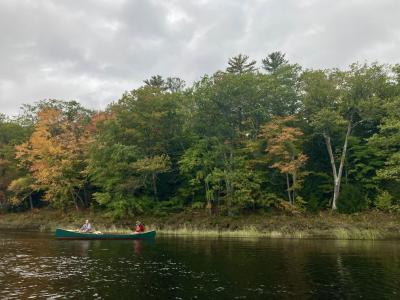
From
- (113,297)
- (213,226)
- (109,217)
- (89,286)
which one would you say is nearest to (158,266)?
(89,286)

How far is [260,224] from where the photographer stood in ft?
144

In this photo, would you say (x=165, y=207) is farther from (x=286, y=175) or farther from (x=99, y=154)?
(x=286, y=175)

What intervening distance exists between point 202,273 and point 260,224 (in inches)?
992

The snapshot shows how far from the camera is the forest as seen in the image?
4478cm

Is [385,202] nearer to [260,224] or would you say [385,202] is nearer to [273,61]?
[260,224]

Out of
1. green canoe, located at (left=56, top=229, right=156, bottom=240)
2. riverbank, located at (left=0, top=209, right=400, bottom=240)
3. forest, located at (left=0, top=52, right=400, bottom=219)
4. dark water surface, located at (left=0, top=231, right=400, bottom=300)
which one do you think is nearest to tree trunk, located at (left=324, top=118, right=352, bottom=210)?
forest, located at (left=0, top=52, right=400, bottom=219)

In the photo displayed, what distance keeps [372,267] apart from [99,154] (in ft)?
119

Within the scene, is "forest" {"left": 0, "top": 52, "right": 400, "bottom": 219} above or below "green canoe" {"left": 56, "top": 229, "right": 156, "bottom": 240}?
above

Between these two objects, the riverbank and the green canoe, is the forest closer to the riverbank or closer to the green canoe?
the riverbank

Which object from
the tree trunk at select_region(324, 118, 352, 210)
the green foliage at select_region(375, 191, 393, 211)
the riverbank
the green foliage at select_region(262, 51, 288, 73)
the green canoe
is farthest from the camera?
the green foliage at select_region(262, 51, 288, 73)

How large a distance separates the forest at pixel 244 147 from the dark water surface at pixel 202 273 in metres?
16.6

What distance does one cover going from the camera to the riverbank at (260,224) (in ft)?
129

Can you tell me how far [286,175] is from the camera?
4750cm

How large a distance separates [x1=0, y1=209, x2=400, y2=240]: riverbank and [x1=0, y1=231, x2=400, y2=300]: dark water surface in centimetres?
985
